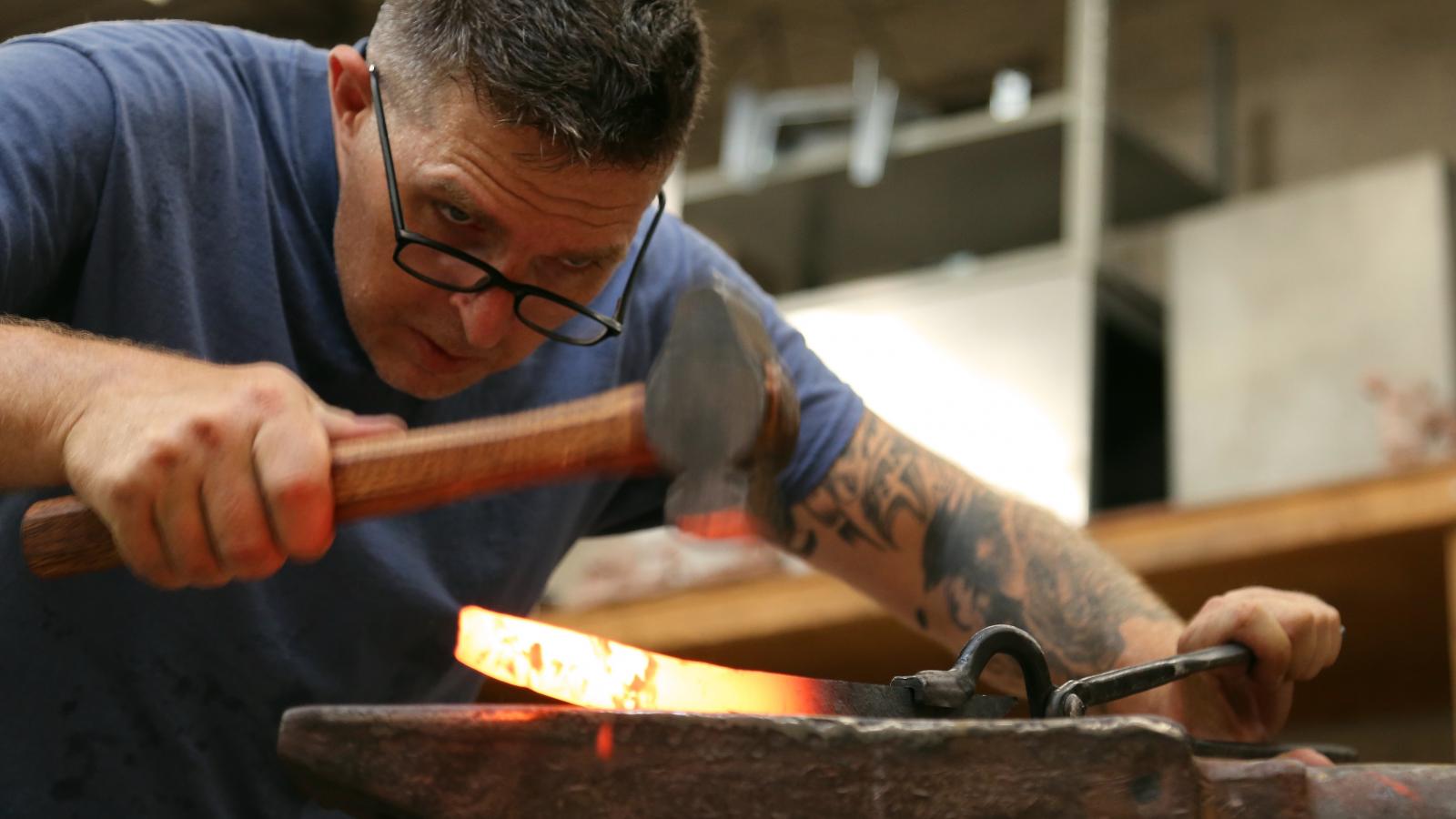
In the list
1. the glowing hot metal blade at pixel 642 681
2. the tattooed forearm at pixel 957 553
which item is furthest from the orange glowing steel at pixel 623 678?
the tattooed forearm at pixel 957 553

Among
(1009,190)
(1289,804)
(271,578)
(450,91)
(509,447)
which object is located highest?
(1009,190)

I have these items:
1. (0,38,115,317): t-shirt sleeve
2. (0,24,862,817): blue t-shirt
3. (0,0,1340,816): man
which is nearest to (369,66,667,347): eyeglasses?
(0,0,1340,816): man

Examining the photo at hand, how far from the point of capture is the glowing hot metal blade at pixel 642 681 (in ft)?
3.34

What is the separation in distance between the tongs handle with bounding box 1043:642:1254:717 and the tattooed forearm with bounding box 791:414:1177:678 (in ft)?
0.84

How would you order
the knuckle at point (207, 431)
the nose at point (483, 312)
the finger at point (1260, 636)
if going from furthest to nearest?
the nose at point (483, 312) → the finger at point (1260, 636) → the knuckle at point (207, 431)

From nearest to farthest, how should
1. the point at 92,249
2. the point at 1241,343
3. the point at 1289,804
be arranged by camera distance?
the point at 1289,804 → the point at 92,249 → the point at 1241,343

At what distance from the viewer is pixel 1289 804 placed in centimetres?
95

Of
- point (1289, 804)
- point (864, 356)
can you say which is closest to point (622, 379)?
point (1289, 804)

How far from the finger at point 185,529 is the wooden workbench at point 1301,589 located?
74.3 inches

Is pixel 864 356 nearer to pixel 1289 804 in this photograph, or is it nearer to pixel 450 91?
pixel 450 91

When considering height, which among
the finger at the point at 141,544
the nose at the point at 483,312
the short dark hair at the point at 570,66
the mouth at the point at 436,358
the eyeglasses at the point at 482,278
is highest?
the short dark hair at the point at 570,66

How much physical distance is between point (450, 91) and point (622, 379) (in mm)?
455

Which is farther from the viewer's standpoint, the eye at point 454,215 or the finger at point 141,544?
the eye at point 454,215

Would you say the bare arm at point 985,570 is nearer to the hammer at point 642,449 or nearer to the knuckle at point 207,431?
the hammer at point 642,449
